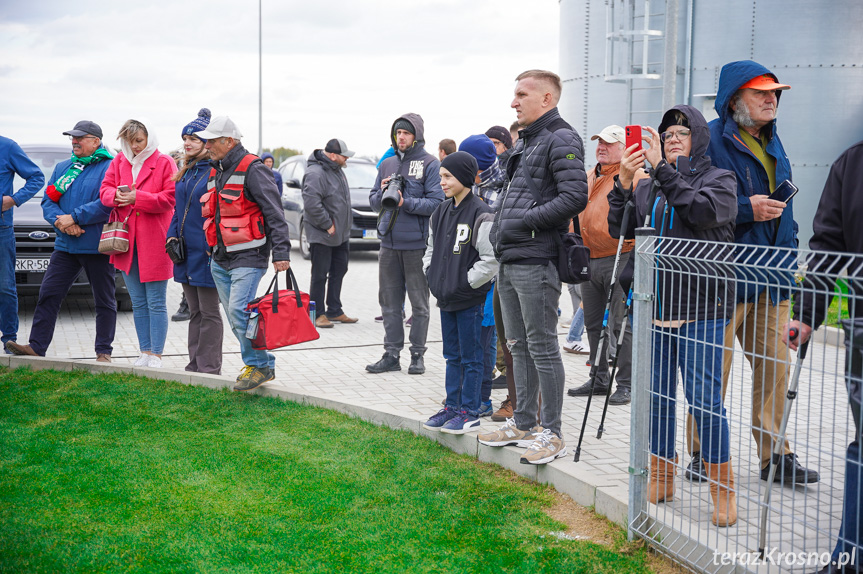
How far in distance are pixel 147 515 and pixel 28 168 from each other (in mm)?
5060

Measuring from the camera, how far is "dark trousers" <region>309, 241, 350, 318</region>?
1030 cm

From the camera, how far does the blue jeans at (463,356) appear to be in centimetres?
542

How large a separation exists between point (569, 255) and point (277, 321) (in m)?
2.52

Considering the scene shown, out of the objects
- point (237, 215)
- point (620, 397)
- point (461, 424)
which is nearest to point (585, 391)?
point (620, 397)

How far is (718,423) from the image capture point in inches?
147

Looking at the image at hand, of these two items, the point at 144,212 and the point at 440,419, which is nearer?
the point at 440,419

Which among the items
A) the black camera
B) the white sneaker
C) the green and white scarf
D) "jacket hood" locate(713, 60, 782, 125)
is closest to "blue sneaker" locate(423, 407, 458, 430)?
"jacket hood" locate(713, 60, 782, 125)

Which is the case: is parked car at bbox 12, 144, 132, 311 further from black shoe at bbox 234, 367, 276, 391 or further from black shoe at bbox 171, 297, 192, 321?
black shoe at bbox 234, 367, 276, 391

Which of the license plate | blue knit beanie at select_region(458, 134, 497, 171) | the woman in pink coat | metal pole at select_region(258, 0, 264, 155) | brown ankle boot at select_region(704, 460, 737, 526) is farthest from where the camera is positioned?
metal pole at select_region(258, 0, 264, 155)

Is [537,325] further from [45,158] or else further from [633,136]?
[45,158]

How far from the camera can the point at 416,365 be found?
7496 mm

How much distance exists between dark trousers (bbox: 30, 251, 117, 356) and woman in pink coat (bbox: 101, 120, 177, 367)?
0.35m

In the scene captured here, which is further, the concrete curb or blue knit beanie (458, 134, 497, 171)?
blue knit beanie (458, 134, 497, 171)

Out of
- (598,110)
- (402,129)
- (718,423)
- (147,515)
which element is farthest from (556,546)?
(598,110)
